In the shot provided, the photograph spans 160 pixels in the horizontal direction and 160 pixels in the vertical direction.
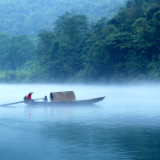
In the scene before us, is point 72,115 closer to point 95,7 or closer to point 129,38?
point 129,38

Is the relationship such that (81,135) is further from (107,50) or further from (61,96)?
(107,50)

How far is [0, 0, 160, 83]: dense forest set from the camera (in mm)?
48281

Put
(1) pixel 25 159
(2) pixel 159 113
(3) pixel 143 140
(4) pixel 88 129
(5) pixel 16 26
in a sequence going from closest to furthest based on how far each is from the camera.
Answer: (1) pixel 25 159 < (3) pixel 143 140 < (4) pixel 88 129 < (2) pixel 159 113 < (5) pixel 16 26

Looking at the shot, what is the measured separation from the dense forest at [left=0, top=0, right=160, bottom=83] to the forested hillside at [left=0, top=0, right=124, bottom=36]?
173 feet

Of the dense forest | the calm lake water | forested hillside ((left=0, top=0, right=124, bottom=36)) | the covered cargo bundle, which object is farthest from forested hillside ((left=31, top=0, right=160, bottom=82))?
forested hillside ((left=0, top=0, right=124, bottom=36))

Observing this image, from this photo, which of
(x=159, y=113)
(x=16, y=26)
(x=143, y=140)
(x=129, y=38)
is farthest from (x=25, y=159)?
(x=16, y=26)

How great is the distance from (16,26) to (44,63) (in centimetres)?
7007

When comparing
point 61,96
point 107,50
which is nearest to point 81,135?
point 61,96

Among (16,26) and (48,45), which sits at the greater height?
(16,26)

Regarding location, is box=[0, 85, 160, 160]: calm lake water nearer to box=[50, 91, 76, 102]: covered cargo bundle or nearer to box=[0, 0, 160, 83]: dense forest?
box=[50, 91, 76, 102]: covered cargo bundle

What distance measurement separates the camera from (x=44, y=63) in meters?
72.5

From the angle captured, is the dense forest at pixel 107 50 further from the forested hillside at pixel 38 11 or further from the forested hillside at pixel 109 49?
the forested hillside at pixel 38 11

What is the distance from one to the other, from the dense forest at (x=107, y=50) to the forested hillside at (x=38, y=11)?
5283cm

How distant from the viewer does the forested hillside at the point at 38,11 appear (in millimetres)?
134625
